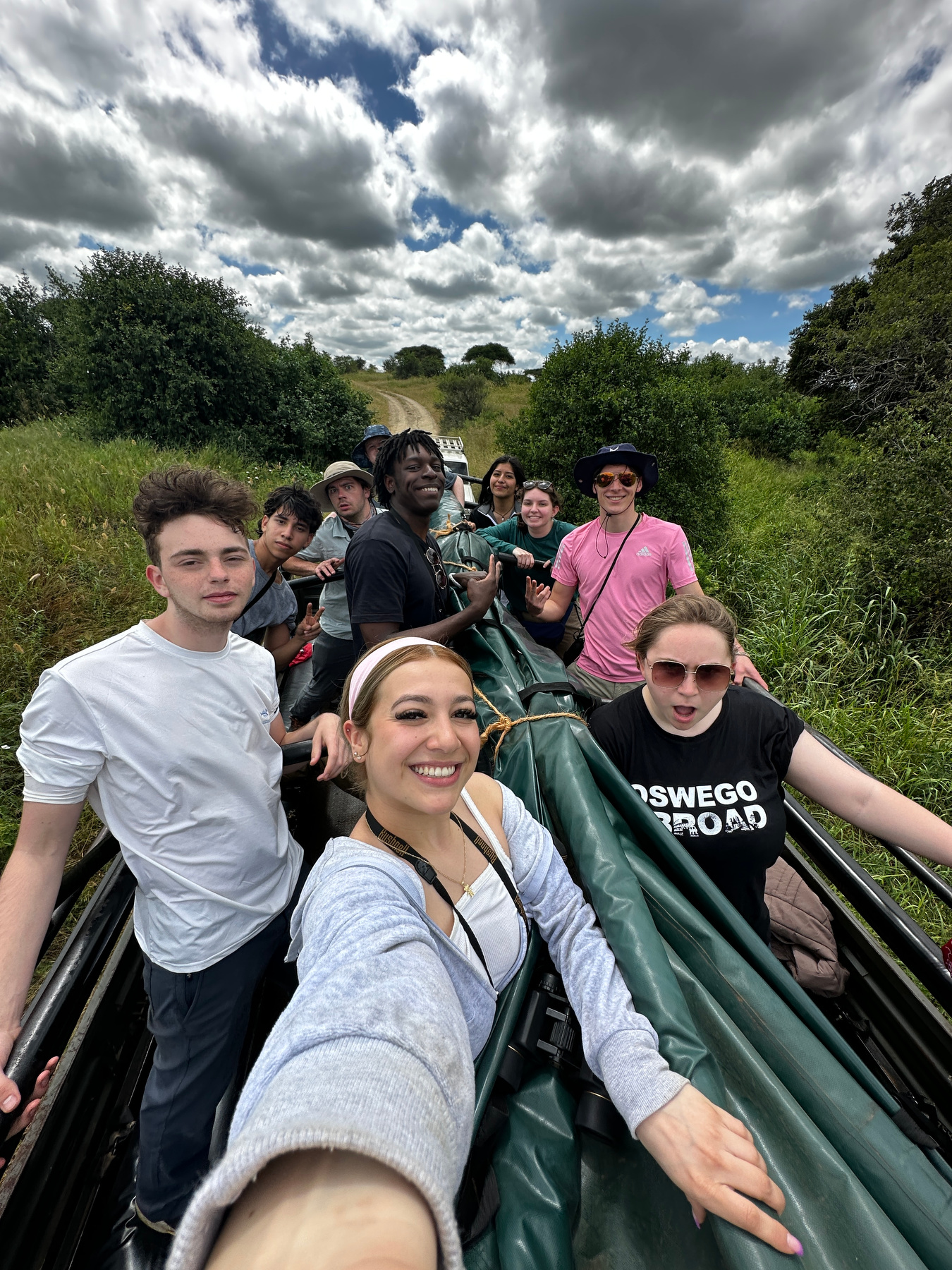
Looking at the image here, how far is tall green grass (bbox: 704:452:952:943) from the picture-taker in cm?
369

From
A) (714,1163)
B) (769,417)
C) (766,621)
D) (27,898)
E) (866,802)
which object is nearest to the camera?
(714,1163)

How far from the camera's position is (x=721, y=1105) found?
1.03 m

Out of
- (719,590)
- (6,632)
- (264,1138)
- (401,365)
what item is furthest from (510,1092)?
(401,365)

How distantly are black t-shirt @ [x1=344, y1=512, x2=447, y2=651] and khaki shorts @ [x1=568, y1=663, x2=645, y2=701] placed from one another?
110cm

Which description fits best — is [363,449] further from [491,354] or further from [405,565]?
[491,354]

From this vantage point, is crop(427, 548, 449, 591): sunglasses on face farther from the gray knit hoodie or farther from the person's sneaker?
the person's sneaker

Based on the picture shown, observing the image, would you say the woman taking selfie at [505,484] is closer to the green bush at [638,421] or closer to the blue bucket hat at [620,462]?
the blue bucket hat at [620,462]

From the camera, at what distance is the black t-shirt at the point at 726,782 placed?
5.56 feet

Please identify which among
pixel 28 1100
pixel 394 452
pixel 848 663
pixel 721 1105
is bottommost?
pixel 28 1100

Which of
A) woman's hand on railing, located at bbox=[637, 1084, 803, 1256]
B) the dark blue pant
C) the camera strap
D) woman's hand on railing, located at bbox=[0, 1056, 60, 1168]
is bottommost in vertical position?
the dark blue pant

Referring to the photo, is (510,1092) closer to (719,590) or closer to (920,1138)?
(920,1138)

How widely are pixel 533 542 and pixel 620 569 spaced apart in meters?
1.30

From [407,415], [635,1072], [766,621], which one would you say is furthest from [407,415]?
[635,1072]

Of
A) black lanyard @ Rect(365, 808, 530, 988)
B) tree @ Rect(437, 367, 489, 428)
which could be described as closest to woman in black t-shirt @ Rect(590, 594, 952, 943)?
black lanyard @ Rect(365, 808, 530, 988)
